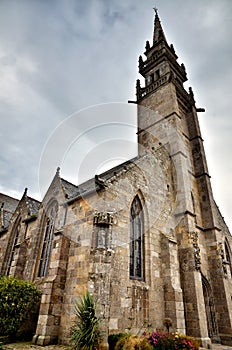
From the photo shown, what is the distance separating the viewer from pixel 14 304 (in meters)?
8.80

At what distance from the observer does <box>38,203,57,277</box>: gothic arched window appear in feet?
39.7

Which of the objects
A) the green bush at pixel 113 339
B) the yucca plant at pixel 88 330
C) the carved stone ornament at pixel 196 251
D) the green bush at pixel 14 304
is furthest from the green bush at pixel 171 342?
the green bush at pixel 14 304

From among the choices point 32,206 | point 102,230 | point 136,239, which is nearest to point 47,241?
point 32,206

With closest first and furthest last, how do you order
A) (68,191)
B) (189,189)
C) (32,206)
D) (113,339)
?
(113,339) → (68,191) → (189,189) → (32,206)

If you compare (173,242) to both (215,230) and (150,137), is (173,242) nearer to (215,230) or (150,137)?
(215,230)

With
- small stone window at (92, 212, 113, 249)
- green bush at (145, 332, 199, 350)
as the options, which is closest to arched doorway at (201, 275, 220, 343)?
green bush at (145, 332, 199, 350)

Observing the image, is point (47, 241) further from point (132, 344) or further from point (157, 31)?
point (157, 31)

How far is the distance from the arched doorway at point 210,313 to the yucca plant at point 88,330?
8.36 m

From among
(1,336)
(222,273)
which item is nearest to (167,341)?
(1,336)

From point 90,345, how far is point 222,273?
969 cm

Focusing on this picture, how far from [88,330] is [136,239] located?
4.50 meters

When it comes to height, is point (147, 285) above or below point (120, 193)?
below

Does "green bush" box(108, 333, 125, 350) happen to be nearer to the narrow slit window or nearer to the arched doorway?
the narrow slit window

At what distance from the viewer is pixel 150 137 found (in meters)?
19.3
